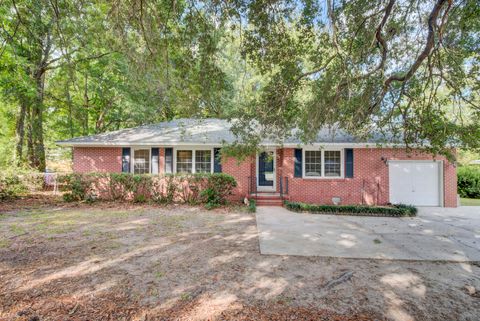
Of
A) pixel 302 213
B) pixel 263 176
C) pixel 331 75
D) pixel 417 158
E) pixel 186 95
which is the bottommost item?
pixel 302 213

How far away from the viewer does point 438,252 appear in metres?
4.97

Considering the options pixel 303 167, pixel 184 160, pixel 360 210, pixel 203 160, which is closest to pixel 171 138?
pixel 184 160

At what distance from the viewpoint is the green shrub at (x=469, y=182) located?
1388 cm

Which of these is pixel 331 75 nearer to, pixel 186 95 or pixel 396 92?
pixel 396 92

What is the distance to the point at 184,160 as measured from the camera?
448 inches

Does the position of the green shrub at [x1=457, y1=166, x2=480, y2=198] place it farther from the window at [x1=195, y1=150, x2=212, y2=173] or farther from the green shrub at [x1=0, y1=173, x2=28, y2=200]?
the green shrub at [x1=0, y1=173, x2=28, y2=200]

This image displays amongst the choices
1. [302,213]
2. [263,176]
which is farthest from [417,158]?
[263,176]

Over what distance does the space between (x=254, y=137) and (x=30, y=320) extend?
4.82m

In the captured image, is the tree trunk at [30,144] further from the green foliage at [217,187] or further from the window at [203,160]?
the green foliage at [217,187]

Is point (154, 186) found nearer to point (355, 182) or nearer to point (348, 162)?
point (348, 162)

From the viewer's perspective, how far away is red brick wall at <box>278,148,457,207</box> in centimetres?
1053

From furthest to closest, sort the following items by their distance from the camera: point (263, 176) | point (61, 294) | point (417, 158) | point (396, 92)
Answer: point (263, 176) < point (417, 158) < point (396, 92) < point (61, 294)

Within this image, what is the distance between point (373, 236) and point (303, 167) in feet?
16.3

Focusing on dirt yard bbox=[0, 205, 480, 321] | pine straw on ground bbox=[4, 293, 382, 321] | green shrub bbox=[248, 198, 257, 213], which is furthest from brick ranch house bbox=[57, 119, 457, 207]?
pine straw on ground bbox=[4, 293, 382, 321]
